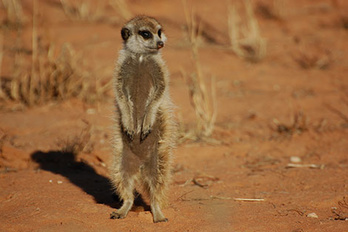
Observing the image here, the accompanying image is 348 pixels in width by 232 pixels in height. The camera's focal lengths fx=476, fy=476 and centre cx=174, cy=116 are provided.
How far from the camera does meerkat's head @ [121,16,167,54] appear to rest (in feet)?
12.3

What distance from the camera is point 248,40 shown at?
929 centimetres

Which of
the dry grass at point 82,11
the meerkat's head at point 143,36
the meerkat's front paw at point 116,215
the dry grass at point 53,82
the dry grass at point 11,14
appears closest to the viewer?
the meerkat's front paw at point 116,215

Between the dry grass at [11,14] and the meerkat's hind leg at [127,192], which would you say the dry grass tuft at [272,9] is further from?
the meerkat's hind leg at [127,192]

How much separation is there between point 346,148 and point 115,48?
17.2ft

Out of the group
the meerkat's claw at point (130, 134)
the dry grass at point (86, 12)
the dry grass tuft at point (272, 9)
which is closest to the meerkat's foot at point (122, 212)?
the meerkat's claw at point (130, 134)

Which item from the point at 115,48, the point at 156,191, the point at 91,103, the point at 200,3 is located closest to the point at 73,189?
the point at 156,191

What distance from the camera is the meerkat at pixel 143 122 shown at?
3652 millimetres

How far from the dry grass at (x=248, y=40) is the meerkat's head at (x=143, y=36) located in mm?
5423

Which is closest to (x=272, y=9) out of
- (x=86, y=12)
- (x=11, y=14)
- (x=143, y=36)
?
(x=86, y=12)

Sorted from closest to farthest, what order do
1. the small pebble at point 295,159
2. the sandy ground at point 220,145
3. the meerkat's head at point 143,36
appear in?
1. the sandy ground at point 220,145
2. the meerkat's head at point 143,36
3. the small pebble at point 295,159

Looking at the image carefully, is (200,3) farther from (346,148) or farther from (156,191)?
(156,191)

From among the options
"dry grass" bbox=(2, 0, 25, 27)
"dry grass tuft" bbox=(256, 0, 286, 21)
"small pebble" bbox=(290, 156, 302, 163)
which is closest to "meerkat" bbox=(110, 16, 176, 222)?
"small pebble" bbox=(290, 156, 302, 163)

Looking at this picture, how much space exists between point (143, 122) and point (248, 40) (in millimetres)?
6071

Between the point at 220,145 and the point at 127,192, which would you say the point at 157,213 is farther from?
the point at 220,145
